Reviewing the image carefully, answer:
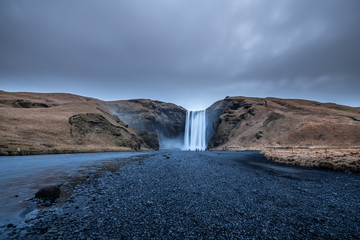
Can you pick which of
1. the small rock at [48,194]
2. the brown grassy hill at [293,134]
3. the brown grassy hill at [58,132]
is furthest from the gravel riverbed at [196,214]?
the brown grassy hill at [58,132]

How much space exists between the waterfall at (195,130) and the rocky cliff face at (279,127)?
20.9 feet

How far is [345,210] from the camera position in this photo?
5559mm

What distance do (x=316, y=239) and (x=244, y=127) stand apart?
69.3 m

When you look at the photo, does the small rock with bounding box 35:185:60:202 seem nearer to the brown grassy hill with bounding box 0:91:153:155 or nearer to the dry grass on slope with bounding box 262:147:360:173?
the dry grass on slope with bounding box 262:147:360:173

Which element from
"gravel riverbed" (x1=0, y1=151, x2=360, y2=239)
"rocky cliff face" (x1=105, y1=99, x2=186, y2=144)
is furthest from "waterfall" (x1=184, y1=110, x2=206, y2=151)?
"gravel riverbed" (x1=0, y1=151, x2=360, y2=239)

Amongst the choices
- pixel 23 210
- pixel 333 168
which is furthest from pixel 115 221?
pixel 333 168

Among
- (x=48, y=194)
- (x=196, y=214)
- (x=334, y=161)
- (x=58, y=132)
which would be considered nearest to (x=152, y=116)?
(x=58, y=132)

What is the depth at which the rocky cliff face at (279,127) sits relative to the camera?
40.3 metres

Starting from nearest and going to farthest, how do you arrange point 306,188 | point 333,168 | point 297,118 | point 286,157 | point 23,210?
1. point 23,210
2. point 306,188
3. point 333,168
4. point 286,157
5. point 297,118

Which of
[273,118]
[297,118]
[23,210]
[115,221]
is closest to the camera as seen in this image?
[115,221]

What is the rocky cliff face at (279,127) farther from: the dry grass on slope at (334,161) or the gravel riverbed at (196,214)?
the gravel riverbed at (196,214)

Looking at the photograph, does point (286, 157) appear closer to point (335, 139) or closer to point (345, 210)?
point (345, 210)

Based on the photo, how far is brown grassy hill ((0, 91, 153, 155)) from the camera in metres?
27.2

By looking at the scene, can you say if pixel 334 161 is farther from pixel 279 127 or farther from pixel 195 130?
pixel 195 130
